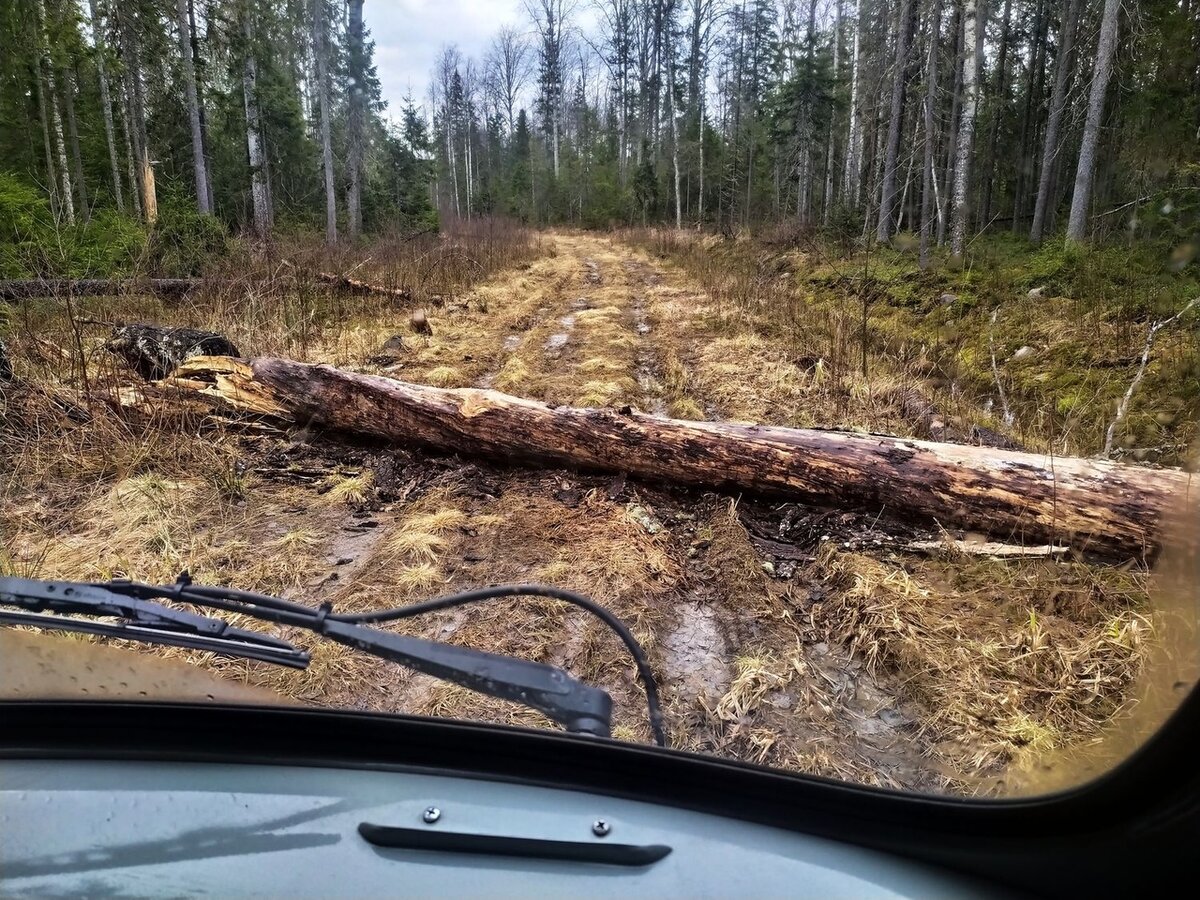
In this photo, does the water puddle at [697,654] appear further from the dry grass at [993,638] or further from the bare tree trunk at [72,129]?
the bare tree trunk at [72,129]

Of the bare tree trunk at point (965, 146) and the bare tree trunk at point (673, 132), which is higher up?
the bare tree trunk at point (673, 132)

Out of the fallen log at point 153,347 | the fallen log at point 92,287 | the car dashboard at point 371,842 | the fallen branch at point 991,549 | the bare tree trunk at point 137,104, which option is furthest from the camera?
the bare tree trunk at point 137,104

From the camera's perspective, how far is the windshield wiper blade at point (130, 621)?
1.26 m

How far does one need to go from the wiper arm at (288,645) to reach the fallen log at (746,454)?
2642 mm

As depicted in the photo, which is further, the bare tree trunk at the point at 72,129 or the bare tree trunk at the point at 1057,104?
the bare tree trunk at the point at 72,129

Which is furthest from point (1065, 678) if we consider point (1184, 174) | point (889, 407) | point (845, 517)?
point (889, 407)

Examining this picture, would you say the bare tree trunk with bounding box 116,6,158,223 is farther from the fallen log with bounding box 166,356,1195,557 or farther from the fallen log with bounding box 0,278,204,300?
the fallen log with bounding box 166,356,1195,557

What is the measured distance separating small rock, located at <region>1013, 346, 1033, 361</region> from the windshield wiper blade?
279 inches

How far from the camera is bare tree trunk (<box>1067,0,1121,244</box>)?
10.8m

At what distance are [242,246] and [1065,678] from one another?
11.9 m

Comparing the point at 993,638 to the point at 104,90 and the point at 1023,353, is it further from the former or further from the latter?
the point at 104,90

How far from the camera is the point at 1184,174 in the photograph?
127 inches

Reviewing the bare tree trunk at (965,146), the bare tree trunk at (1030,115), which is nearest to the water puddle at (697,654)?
the bare tree trunk at (965,146)

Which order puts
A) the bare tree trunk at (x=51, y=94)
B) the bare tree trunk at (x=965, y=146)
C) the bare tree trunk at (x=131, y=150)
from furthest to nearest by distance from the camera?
the bare tree trunk at (x=131, y=150), the bare tree trunk at (x=965, y=146), the bare tree trunk at (x=51, y=94)
